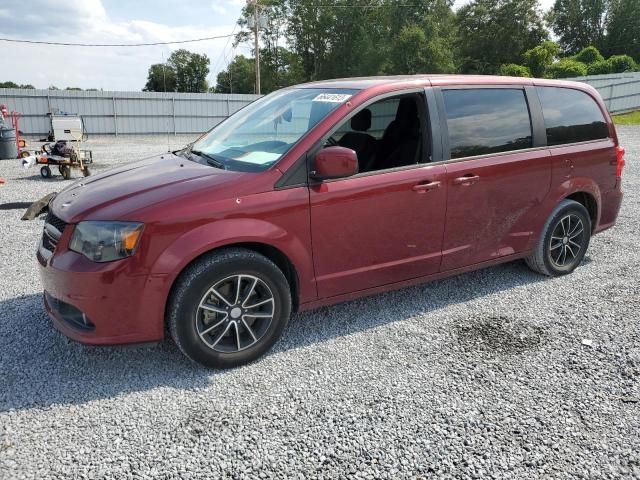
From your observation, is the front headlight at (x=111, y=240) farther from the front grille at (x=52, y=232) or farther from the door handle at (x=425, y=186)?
the door handle at (x=425, y=186)

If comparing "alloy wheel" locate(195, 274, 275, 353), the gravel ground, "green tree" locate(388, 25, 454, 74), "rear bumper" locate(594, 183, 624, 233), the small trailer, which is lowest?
the gravel ground

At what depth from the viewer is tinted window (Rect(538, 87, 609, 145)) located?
4.51 m

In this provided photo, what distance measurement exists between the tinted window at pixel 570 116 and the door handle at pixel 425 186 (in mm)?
1405

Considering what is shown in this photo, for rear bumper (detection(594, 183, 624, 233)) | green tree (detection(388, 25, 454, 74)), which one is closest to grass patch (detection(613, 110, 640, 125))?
rear bumper (detection(594, 183, 624, 233))

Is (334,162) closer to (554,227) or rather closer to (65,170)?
(554,227)

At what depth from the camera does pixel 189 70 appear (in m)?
83.9

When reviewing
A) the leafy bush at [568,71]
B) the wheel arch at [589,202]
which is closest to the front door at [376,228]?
the wheel arch at [589,202]

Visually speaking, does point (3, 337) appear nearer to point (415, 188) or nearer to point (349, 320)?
point (349, 320)

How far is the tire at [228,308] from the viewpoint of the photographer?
3.03 m

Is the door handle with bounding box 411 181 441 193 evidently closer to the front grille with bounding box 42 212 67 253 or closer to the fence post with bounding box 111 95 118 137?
the front grille with bounding box 42 212 67 253

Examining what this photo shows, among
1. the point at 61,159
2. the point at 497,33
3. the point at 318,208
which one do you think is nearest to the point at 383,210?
the point at 318,208

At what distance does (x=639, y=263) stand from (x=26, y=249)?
21.6 ft

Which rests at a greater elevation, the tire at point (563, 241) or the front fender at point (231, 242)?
the front fender at point (231, 242)

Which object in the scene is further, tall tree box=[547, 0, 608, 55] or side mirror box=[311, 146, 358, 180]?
tall tree box=[547, 0, 608, 55]
